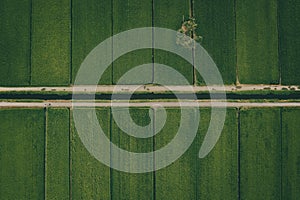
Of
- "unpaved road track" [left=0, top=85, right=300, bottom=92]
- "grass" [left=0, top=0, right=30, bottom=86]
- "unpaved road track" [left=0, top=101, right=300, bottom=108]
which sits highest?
"grass" [left=0, top=0, right=30, bottom=86]

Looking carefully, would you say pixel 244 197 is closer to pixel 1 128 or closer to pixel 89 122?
pixel 89 122

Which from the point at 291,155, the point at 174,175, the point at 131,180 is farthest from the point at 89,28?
the point at 291,155

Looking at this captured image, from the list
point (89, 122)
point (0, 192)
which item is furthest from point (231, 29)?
point (0, 192)

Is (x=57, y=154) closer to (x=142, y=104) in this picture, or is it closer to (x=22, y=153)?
(x=22, y=153)

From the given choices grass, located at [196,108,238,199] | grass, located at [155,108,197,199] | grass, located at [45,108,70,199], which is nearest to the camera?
grass, located at [45,108,70,199]

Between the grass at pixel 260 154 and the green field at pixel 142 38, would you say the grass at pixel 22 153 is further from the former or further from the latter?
the grass at pixel 260 154

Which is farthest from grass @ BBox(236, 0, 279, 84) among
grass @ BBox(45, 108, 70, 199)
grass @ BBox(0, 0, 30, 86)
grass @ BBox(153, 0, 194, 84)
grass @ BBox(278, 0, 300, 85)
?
grass @ BBox(0, 0, 30, 86)

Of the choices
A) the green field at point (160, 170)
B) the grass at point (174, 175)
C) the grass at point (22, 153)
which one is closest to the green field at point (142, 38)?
the grass at point (22, 153)

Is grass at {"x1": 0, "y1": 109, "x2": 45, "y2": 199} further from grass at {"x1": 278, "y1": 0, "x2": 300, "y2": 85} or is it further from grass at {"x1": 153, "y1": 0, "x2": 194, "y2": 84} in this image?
grass at {"x1": 278, "y1": 0, "x2": 300, "y2": 85}
